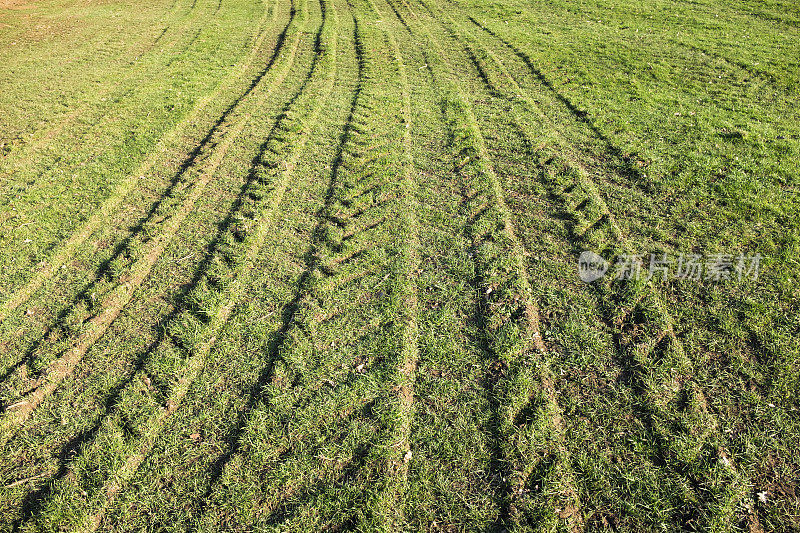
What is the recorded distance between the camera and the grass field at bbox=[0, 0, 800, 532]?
11.1ft

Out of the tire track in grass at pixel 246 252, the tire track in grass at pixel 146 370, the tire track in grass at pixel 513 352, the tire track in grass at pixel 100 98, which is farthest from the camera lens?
the tire track in grass at pixel 100 98

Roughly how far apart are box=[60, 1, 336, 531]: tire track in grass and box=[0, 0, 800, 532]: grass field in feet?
0.13

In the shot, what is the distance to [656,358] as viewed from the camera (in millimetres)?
4207

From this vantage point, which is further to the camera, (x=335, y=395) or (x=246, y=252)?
(x=246, y=252)

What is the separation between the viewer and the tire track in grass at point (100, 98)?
761 cm

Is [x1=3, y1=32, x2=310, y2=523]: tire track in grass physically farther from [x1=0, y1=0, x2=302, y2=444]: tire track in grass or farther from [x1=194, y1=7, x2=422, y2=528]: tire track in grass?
[x1=194, y1=7, x2=422, y2=528]: tire track in grass

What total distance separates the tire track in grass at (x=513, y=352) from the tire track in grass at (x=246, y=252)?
2.81 meters

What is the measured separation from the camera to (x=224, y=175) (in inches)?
283

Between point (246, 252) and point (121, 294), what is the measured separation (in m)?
1.45

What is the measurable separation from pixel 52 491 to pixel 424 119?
7.72 metres

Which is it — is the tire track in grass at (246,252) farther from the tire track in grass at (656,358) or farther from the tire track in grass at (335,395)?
the tire track in grass at (656,358)

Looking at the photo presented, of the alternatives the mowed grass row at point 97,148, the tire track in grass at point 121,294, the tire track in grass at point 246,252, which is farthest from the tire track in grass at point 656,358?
the mowed grass row at point 97,148

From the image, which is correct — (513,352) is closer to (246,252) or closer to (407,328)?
(407,328)

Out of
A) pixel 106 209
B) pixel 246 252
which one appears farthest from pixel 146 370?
pixel 106 209
